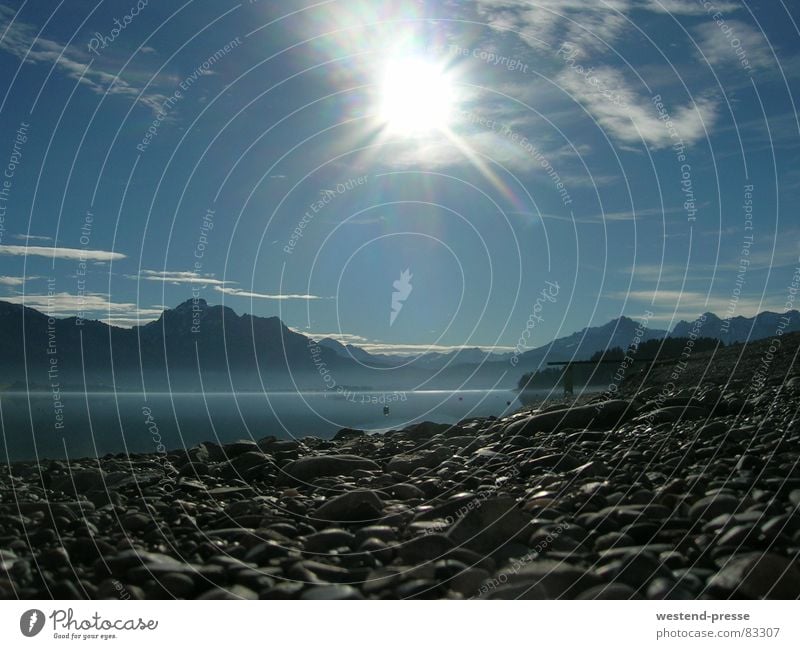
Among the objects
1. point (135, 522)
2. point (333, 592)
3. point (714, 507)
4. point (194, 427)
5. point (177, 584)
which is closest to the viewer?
point (333, 592)

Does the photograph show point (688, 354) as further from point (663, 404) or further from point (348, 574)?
point (348, 574)

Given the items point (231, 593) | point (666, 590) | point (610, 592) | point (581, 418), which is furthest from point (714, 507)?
point (581, 418)

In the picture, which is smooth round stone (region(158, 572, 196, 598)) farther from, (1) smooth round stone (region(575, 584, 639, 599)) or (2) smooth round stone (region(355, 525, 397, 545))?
(1) smooth round stone (region(575, 584, 639, 599))

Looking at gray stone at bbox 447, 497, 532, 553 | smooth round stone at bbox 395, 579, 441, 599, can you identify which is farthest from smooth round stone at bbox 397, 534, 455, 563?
smooth round stone at bbox 395, 579, 441, 599

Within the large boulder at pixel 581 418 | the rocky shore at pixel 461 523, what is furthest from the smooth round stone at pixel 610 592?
the large boulder at pixel 581 418

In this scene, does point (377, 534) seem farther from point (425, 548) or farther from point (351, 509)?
point (351, 509)

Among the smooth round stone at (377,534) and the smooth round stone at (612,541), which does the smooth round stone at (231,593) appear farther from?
the smooth round stone at (612,541)
